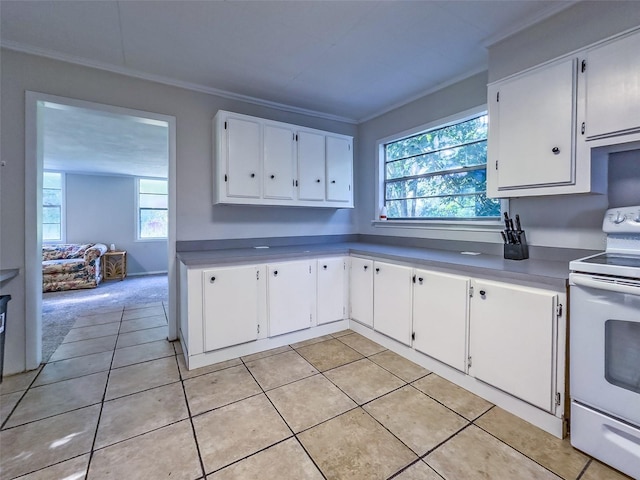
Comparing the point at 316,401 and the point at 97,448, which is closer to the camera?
the point at 97,448

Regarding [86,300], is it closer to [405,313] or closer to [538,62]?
[405,313]

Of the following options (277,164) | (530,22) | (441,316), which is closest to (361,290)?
(441,316)

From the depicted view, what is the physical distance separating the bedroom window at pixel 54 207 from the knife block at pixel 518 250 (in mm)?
7951

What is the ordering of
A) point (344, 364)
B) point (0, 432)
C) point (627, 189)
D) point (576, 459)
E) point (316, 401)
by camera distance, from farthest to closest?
point (344, 364) → point (316, 401) → point (627, 189) → point (0, 432) → point (576, 459)

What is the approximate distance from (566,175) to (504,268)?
0.67 m

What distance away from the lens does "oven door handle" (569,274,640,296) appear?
4.02 ft

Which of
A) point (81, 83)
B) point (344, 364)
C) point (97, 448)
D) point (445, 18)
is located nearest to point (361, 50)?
point (445, 18)

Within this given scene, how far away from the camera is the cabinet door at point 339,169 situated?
3.32 meters

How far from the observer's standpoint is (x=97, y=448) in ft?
4.89

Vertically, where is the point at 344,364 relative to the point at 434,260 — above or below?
below

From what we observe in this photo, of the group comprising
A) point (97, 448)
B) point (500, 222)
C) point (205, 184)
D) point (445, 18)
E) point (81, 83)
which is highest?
point (445, 18)

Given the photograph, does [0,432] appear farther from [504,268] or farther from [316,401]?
[504,268]

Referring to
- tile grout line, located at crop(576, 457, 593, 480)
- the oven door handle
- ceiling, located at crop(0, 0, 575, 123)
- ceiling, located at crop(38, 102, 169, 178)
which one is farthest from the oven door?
ceiling, located at crop(38, 102, 169, 178)

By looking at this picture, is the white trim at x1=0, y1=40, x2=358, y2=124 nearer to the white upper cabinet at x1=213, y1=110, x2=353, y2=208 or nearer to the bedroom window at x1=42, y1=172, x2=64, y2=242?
the white upper cabinet at x1=213, y1=110, x2=353, y2=208
